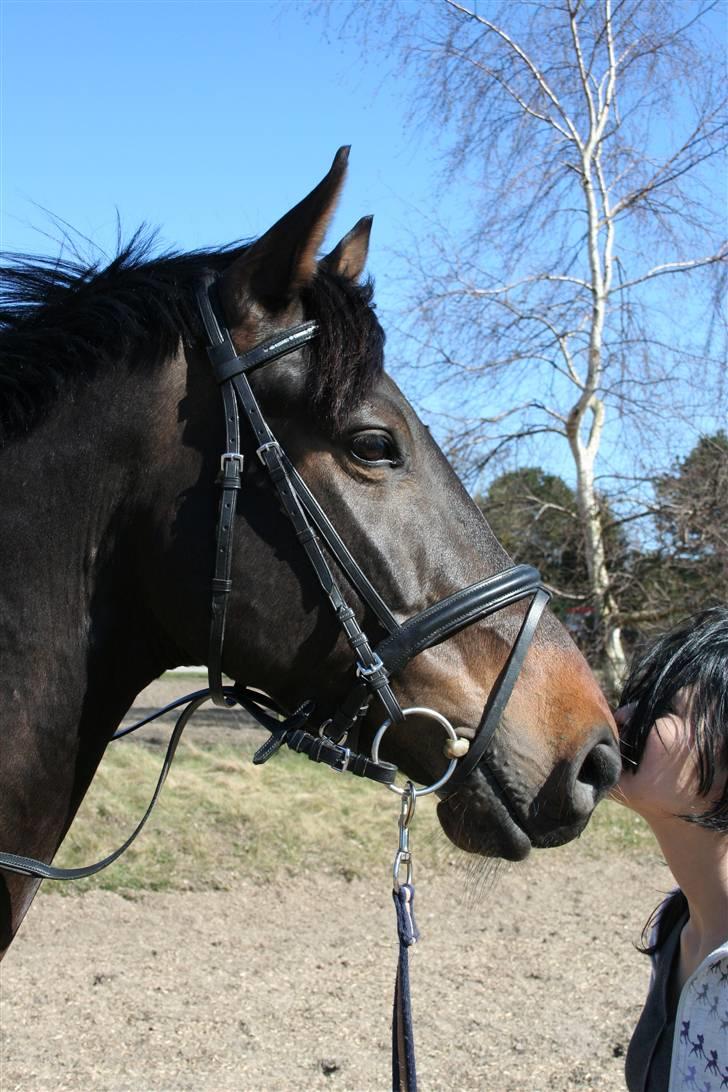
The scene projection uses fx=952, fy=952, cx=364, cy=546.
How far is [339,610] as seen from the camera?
179cm

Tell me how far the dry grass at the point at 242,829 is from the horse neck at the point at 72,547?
15.2ft

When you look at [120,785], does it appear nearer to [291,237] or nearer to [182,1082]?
[182,1082]

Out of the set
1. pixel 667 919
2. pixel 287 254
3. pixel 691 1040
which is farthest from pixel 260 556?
pixel 667 919

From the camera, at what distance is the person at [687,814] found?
6.42 feet

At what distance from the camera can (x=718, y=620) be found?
2.27 metres

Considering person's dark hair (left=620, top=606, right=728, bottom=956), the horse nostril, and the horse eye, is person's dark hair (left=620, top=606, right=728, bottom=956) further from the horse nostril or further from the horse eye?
the horse eye

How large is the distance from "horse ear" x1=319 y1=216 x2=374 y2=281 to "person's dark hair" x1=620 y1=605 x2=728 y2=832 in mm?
1117

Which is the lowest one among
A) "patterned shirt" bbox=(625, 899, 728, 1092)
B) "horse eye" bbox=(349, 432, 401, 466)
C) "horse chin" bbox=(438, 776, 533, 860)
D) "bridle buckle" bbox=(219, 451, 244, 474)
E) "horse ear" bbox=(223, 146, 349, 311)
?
"patterned shirt" bbox=(625, 899, 728, 1092)

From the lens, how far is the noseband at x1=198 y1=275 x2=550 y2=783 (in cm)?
178

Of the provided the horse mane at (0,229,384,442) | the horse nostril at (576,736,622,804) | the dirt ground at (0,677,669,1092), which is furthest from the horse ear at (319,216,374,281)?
the dirt ground at (0,677,669,1092)

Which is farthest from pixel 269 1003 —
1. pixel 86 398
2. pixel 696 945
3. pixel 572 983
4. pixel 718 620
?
pixel 86 398

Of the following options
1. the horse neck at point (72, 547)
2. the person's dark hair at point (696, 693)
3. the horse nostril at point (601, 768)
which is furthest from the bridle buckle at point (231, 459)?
the person's dark hair at point (696, 693)

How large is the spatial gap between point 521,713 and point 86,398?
1.04 metres

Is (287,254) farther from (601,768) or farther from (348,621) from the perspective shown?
(601,768)
